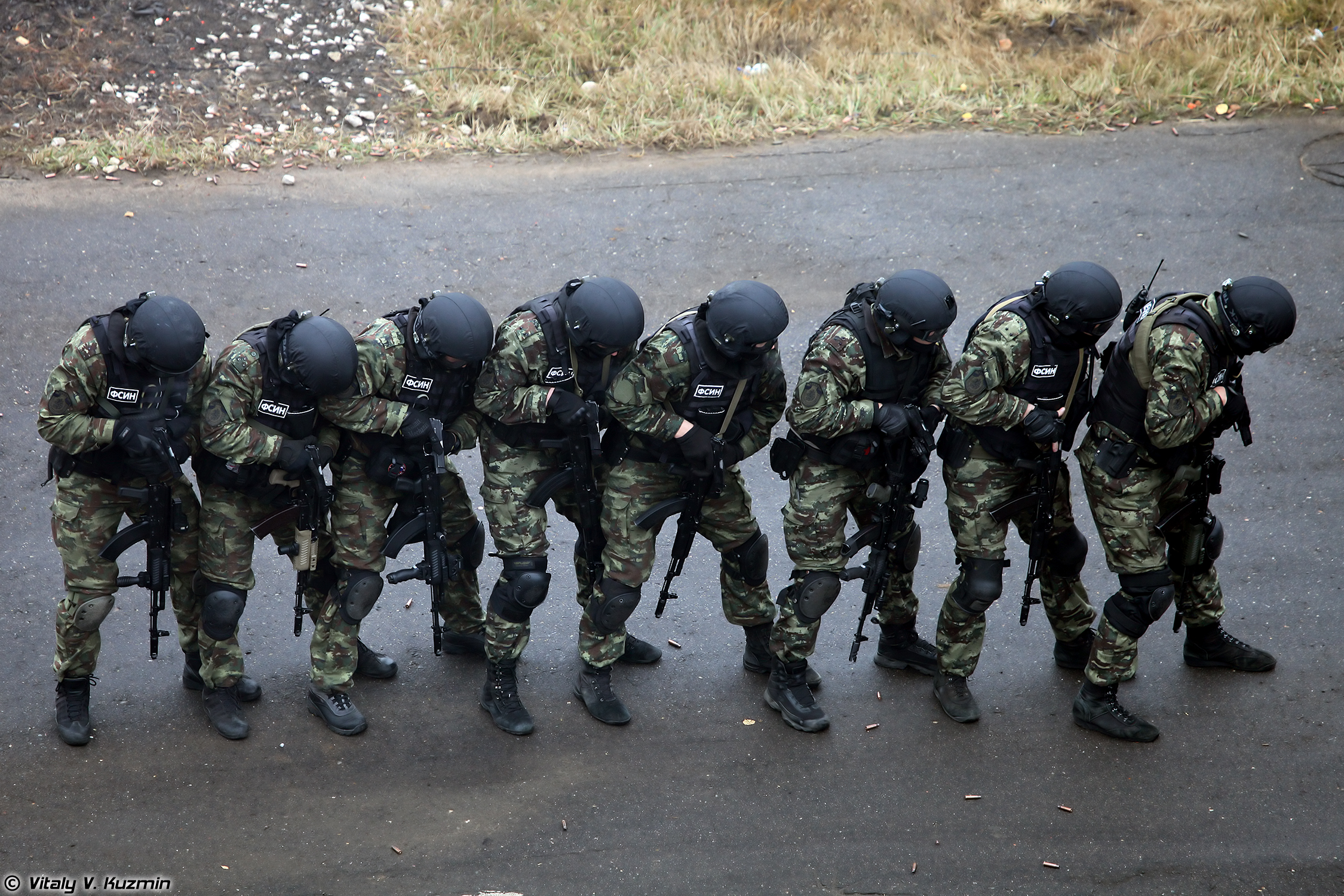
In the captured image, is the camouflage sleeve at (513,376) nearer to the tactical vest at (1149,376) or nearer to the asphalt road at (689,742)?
the asphalt road at (689,742)

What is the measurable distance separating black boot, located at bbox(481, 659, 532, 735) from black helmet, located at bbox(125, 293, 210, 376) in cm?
Answer: 194

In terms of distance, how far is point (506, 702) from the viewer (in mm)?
5211

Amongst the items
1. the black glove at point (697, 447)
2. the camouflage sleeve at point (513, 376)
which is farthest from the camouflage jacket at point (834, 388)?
the camouflage sleeve at point (513, 376)

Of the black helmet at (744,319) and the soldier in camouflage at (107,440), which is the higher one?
the black helmet at (744,319)

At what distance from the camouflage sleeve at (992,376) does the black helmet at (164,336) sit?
126 inches

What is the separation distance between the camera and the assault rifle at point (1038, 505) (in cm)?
499

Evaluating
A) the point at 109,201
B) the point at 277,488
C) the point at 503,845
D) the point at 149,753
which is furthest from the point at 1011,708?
the point at 109,201

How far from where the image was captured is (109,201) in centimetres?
901

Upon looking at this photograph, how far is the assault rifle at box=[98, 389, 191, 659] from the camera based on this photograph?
4738 millimetres

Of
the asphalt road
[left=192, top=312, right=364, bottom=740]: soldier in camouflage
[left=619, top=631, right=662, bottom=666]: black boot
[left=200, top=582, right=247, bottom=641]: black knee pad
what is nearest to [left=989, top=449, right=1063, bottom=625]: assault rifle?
the asphalt road

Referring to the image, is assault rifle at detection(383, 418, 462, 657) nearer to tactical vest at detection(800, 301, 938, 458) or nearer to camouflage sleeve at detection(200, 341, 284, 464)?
camouflage sleeve at detection(200, 341, 284, 464)

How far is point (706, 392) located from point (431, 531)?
1403mm

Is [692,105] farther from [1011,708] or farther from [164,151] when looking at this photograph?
[1011,708]

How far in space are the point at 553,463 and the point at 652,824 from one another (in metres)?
1.66
